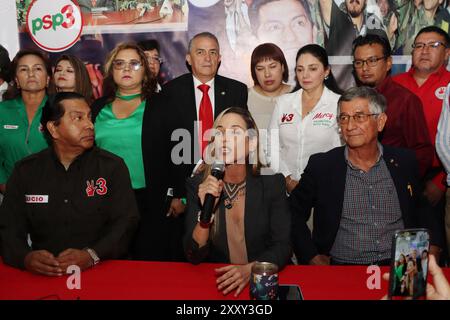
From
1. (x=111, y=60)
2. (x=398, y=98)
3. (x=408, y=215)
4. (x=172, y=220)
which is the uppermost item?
(x=111, y=60)

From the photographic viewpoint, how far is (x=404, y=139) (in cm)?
350

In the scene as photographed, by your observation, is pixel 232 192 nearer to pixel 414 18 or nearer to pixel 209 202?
pixel 209 202

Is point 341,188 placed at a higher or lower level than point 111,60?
lower

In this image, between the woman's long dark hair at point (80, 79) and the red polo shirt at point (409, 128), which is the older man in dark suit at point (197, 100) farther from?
the red polo shirt at point (409, 128)

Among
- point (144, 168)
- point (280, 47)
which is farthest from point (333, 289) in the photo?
point (280, 47)

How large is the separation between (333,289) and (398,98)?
206cm

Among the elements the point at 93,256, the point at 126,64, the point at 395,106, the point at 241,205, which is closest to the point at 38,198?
the point at 93,256

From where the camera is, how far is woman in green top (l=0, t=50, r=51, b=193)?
3.76 m

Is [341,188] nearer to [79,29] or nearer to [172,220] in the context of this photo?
[172,220]

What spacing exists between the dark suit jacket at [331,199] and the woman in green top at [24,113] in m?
2.08

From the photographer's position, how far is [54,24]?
448 cm

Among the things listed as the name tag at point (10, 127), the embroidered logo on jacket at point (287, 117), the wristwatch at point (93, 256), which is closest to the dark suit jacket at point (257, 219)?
the wristwatch at point (93, 256)

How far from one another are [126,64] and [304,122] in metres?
1.37
